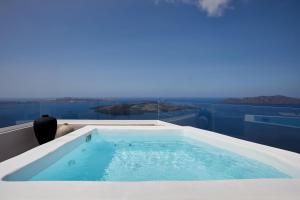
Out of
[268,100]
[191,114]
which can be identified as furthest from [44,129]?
[268,100]

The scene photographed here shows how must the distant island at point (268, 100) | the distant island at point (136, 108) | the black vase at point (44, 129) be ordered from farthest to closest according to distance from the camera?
1. the distant island at point (136, 108)
2. the distant island at point (268, 100)
3. the black vase at point (44, 129)

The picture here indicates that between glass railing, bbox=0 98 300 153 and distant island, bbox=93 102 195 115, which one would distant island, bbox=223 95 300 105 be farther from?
distant island, bbox=93 102 195 115

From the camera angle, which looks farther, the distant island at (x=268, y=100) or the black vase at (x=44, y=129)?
the distant island at (x=268, y=100)

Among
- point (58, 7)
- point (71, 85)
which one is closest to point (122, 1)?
point (58, 7)

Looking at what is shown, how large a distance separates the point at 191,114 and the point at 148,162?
128 inches

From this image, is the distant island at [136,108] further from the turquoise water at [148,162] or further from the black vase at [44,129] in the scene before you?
the black vase at [44,129]

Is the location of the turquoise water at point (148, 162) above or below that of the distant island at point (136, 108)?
below

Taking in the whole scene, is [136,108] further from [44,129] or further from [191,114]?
[44,129]

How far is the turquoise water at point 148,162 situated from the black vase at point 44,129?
2.16ft

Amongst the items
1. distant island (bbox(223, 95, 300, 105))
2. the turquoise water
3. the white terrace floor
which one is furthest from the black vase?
distant island (bbox(223, 95, 300, 105))

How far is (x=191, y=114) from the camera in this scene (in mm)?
6438

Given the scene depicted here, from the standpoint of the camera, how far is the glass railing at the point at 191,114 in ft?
16.5

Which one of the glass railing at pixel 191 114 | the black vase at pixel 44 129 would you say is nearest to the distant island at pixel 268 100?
the glass railing at pixel 191 114

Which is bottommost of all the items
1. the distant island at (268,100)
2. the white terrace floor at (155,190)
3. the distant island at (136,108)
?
the white terrace floor at (155,190)
